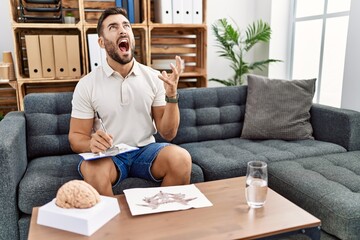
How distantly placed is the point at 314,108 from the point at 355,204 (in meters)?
1.15

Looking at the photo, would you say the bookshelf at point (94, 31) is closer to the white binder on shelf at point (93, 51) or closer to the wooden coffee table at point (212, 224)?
the white binder on shelf at point (93, 51)

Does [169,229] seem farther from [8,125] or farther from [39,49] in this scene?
[39,49]

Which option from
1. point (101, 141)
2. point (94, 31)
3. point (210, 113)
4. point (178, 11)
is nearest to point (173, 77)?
point (101, 141)

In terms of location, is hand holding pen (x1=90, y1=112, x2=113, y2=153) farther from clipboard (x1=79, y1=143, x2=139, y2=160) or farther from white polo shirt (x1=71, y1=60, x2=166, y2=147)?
white polo shirt (x1=71, y1=60, x2=166, y2=147)

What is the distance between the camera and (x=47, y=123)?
2.07 m

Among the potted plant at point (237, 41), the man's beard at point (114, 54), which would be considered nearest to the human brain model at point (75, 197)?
the man's beard at point (114, 54)

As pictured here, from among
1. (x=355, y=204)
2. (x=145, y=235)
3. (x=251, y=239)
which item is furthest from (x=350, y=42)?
(x=145, y=235)

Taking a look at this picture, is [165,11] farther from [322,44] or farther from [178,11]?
[322,44]

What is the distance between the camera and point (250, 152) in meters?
2.07

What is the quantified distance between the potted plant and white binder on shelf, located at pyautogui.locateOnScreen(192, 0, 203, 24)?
259 millimetres

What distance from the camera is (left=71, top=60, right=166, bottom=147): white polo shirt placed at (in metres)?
1.77

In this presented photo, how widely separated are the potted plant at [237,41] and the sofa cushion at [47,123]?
1.52 m

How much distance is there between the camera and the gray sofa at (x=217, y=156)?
4.91ft

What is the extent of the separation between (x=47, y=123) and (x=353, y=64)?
7.04 feet
